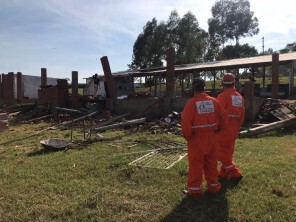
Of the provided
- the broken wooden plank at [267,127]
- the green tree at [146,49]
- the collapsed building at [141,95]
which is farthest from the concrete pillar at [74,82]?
the green tree at [146,49]

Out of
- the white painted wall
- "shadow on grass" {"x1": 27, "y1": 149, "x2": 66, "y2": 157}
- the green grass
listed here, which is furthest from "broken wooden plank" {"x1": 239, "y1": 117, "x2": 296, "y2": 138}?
the white painted wall

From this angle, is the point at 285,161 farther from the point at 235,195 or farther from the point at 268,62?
the point at 268,62

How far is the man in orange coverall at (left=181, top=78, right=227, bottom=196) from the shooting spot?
533 cm

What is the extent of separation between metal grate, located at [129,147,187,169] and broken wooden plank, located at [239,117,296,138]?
9.58 ft

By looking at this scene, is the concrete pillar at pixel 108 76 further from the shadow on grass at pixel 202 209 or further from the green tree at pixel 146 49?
the green tree at pixel 146 49

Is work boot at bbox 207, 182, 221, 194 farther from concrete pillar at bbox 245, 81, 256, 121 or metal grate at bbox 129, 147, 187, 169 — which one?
concrete pillar at bbox 245, 81, 256, 121

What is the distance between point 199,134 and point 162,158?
2893mm

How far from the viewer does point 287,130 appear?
12.2 m

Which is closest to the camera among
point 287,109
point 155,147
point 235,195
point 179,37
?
point 235,195

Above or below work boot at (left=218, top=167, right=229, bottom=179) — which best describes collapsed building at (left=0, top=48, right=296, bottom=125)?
above

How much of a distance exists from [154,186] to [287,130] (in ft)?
24.3

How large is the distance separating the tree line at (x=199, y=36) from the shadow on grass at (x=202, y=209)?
4938 cm

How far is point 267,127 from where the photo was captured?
11727mm

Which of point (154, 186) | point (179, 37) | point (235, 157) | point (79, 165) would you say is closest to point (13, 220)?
point (154, 186)
